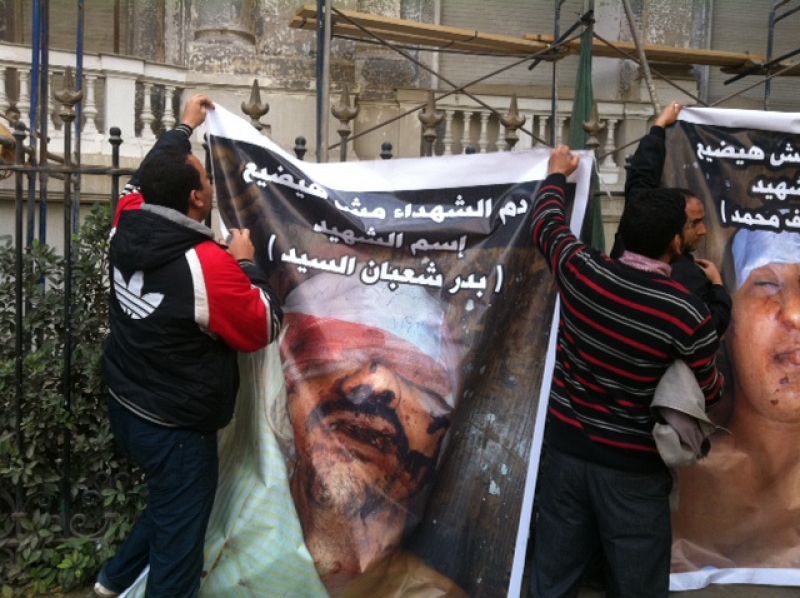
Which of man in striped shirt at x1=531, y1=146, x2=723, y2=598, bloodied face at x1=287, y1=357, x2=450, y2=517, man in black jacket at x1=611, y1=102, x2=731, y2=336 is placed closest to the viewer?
man in striped shirt at x1=531, y1=146, x2=723, y2=598

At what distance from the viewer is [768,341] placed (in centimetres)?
360

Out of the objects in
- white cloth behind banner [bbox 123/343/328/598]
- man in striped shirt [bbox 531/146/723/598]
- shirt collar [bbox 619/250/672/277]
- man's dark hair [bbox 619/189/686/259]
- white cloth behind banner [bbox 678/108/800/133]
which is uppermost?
white cloth behind banner [bbox 678/108/800/133]

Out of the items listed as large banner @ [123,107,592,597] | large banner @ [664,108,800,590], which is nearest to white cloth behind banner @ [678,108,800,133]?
large banner @ [664,108,800,590]

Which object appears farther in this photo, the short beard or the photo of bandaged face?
the photo of bandaged face

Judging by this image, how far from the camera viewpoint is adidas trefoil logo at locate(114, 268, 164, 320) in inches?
110

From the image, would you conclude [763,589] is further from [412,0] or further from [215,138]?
[412,0]

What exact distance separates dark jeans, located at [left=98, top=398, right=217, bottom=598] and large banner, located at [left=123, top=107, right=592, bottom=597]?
23 centimetres

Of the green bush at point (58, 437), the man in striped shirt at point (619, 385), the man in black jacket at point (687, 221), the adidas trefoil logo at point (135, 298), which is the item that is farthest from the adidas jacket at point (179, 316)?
the man in black jacket at point (687, 221)

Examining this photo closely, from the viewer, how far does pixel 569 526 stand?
2885mm

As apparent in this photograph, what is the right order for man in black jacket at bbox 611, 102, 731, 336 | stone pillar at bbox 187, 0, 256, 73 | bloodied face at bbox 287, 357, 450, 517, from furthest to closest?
1. stone pillar at bbox 187, 0, 256, 73
2. bloodied face at bbox 287, 357, 450, 517
3. man in black jacket at bbox 611, 102, 731, 336

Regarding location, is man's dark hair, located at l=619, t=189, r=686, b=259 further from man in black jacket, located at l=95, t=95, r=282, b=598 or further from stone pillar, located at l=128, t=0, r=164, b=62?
stone pillar, located at l=128, t=0, r=164, b=62

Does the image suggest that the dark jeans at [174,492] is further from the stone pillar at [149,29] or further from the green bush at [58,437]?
the stone pillar at [149,29]

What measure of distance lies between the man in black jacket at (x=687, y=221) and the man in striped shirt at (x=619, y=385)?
1.17 ft

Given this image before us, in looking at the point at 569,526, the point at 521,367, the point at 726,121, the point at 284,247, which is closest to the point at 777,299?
the point at 726,121
